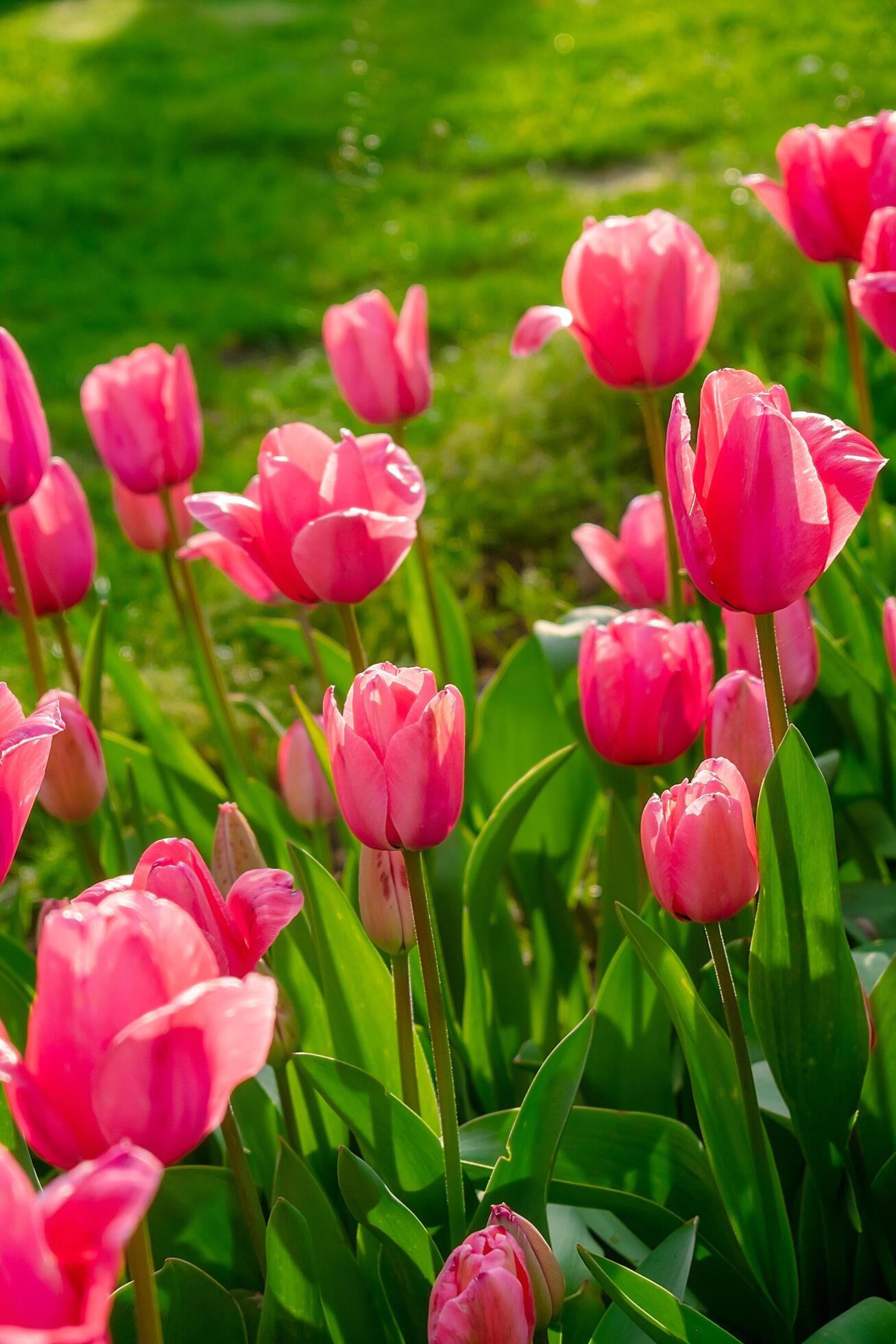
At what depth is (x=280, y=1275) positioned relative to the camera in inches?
35.7

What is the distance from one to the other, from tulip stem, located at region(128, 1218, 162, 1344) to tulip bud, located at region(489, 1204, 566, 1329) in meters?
0.24

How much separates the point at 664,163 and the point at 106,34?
4.04 m

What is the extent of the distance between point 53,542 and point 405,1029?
2.32 feet

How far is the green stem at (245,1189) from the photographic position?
963mm

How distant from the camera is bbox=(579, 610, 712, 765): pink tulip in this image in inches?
46.2

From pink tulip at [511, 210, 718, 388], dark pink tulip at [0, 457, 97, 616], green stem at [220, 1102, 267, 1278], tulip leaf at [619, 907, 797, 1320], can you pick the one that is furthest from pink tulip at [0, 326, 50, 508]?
tulip leaf at [619, 907, 797, 1320]

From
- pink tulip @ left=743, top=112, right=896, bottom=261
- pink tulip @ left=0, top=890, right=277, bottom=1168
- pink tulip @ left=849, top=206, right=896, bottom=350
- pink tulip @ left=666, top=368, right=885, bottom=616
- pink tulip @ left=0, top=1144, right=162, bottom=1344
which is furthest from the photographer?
pink tulip @ left=743, top=112, right=896, bottom=261

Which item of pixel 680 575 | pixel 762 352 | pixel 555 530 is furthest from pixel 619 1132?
pixel 762 352

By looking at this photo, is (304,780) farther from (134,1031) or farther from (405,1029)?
(134,1031)

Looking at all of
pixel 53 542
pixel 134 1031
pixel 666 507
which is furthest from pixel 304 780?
pixel 134 1031

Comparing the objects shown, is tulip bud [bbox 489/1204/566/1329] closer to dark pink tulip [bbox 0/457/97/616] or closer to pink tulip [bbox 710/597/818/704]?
pink tulip [bbox 710/597/818/704]

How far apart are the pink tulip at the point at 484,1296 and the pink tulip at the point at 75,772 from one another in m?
0.66

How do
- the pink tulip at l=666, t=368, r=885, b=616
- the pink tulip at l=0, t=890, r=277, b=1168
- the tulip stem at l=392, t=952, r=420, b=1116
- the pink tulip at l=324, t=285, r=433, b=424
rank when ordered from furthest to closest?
the pink tulip at l=324, t=285, r=433, b=424 → the tulip stem at l=392, t=952, r=420, b=1116 → the pink tulip at l=666, t=368, r=885, b=616 → the pink tulip at l=0, t=890, r=277, b=1168

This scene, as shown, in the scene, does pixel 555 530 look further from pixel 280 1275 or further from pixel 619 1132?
pixel 280 1275
